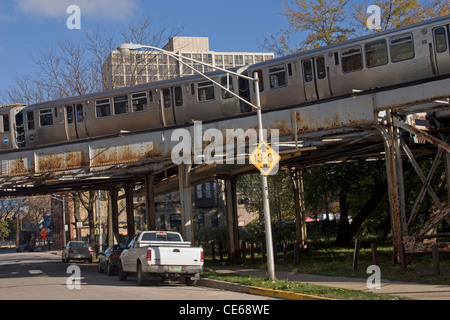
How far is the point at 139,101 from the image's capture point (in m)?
27.6

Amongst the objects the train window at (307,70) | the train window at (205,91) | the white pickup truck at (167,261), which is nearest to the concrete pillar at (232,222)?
the train window at (205,91)

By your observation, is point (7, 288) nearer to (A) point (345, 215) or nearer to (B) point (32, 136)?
(B) point (32, 136)

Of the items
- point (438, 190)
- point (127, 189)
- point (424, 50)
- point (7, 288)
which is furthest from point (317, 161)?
point (7, 288)

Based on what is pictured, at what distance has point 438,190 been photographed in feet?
99.5

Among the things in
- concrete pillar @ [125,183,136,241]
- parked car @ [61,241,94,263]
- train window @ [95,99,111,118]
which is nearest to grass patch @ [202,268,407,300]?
train window @ [95,99,111,118]

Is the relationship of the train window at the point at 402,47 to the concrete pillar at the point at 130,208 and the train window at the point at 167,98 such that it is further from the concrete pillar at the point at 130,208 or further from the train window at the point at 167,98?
the concrete pillar at the point at 130,208

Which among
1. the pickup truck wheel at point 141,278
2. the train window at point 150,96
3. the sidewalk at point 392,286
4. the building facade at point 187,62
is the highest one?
the building facade at point 187,62

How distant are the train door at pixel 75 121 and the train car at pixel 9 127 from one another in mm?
2774

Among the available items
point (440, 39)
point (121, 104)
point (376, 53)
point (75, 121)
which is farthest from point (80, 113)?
point (440, 39)

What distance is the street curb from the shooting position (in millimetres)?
14131

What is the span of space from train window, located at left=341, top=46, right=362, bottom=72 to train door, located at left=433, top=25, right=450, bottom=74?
9.54 ft

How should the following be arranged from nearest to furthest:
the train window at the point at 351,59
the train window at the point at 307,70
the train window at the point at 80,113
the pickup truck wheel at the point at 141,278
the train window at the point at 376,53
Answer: the pickup truck wheel at the point at 141,278 < the train window at the point at 376,53 < the train window at the point at 351,59 < the train window at the point at 307,70 < the train window at the point at 80,113

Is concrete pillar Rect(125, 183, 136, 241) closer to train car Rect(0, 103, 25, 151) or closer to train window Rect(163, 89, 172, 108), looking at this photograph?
train car Rect(0, 103, 25, 151)

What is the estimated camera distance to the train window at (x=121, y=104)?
27.8 meters
